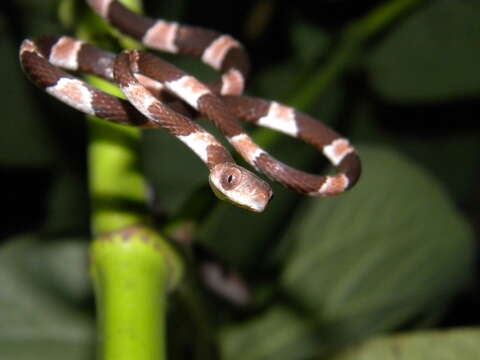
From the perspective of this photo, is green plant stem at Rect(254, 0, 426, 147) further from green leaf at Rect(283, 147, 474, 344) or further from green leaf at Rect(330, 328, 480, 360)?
green leaf at Rect(330, 328, 480, 360)

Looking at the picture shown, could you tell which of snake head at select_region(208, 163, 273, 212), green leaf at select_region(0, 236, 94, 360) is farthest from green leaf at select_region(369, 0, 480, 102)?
snake head at select_region(208, 163, 273, 212)

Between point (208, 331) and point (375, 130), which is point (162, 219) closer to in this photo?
point (208, 331)

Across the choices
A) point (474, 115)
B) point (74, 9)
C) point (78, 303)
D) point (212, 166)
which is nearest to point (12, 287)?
point (78, 303)

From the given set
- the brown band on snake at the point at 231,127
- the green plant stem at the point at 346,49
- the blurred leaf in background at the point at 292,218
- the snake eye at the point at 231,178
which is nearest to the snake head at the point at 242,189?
the snake eye at the point at 231,178

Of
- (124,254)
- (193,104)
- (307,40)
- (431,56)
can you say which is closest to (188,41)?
(193,104)

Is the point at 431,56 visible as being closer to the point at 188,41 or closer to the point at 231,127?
the point at 188,41
